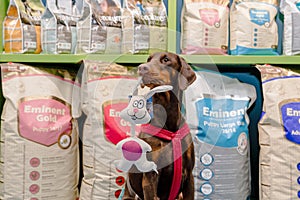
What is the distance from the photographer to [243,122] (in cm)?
131

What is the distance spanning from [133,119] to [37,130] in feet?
1.77

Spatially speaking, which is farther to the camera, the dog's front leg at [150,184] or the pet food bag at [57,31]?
the pet food bag at [57,31]

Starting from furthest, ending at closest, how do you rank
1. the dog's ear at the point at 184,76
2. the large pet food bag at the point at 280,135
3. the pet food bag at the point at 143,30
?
the pet food bag at the point at 143,30, the large pet food bag at the point at 280,135, the dog's ear at the point at 184,76

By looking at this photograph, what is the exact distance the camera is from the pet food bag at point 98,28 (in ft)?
4.37

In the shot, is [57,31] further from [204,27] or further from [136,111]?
[136,111]

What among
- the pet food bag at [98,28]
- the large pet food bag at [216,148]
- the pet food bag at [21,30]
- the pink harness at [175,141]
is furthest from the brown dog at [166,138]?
the pet food bag at [21,30]

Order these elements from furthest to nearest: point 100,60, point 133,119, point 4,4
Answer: point 4,4
point 100,60
point 133,119

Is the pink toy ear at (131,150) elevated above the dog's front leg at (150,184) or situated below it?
above

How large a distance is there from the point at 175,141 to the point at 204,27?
1.67ft

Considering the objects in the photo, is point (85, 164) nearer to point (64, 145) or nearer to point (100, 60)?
point (64, 145)

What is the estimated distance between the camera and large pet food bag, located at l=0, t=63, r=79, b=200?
129cm

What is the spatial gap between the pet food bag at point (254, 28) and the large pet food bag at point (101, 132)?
1.22 feet

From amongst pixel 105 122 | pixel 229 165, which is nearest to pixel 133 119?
pixel 105 122

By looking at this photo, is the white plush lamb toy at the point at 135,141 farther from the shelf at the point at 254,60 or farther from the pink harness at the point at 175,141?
the shelf at the point at 254,60
